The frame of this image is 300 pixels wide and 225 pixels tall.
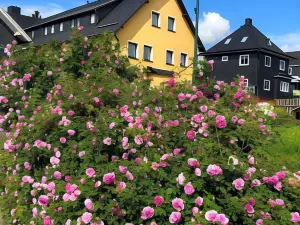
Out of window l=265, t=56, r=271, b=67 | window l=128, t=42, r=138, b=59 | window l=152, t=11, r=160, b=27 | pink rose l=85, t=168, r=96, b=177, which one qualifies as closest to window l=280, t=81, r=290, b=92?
window l=265, t=56, r=271, b=67

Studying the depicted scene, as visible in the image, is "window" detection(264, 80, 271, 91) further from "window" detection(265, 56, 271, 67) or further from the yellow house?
the yellow house

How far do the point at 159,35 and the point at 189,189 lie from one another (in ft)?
89.2

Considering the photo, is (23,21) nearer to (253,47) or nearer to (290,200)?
(253,47)

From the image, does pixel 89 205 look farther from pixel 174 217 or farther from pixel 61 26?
pixel 61 26

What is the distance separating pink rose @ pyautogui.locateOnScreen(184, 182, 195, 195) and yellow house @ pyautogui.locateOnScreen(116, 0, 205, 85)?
2333 centimetres

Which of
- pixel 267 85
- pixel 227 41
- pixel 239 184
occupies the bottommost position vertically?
pixel 239 184

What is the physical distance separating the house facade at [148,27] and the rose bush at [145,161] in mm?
22207

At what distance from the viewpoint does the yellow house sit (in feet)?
90.0

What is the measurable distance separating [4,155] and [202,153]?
261 centimetres

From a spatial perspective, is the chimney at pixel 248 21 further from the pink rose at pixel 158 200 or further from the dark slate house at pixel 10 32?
the pink rose at pixel 158 200

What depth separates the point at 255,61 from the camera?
1599 inches

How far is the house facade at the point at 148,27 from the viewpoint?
2733cm

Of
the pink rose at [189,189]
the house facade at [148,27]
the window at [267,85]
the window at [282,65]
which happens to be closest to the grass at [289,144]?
the pink rose at [189,189]

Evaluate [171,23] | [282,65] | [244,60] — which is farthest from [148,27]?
[282,65]
